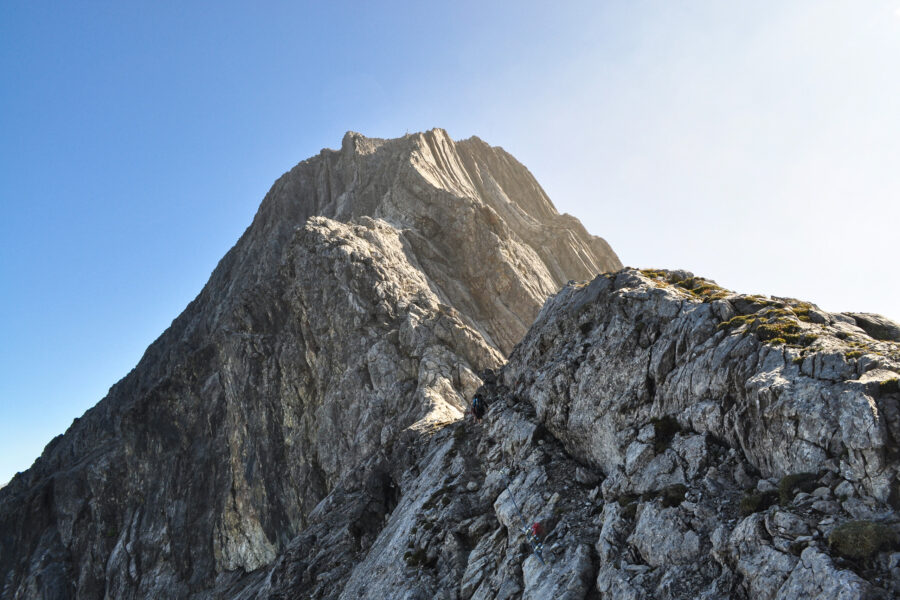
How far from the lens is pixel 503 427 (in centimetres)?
3447

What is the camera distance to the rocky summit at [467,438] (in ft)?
54.5

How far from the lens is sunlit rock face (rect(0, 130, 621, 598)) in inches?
2525

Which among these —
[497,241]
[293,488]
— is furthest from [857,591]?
[497,241]

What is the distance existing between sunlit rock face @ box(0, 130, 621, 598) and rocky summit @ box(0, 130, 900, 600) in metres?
0.47

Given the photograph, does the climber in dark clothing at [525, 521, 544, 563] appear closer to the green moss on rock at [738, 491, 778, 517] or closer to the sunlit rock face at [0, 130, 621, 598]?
the green moss on rock at [738, 491, 778, 517]

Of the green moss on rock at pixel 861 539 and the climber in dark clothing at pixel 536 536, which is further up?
the green moss on rock at pixel 861 539

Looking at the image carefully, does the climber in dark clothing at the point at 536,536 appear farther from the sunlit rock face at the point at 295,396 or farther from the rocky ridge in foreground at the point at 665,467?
the sunlit rock face at the point at 295,396

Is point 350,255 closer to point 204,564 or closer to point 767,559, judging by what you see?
point 204,564

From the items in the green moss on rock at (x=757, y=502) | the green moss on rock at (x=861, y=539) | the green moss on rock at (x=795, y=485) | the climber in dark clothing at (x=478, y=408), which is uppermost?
the climber in dark clothing at (x=478, y=408)

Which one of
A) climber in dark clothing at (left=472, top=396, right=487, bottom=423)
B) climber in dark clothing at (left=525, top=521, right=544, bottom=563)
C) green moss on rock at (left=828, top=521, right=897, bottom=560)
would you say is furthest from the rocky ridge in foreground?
climber in dark clothing at (left=472, top=396, right=487, bottom=423)

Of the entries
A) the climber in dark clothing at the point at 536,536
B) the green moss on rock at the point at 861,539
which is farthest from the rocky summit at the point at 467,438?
the climber in dark clothing at the point at 536,536

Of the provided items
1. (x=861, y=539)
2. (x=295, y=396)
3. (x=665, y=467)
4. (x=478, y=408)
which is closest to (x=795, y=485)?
(x=861, y=539)

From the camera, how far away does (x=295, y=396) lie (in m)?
78.1

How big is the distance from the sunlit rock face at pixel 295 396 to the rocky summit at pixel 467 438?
467 millimetres
